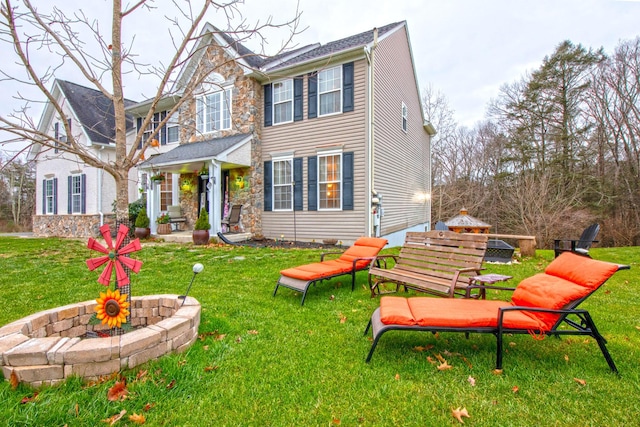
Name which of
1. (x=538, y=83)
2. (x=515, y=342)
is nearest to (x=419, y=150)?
(x=538, y=83)

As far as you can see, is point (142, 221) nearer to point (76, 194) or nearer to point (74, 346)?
point (76, 194)

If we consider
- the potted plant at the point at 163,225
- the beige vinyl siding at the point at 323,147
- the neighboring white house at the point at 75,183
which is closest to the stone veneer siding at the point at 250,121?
the beige vinyl siding at the point at 323,147

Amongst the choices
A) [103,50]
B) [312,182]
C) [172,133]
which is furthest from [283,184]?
[103,50]

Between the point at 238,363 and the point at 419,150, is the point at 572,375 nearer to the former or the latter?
the point at 238,363

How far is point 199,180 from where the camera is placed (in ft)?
41.1

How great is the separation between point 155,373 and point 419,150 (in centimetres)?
1506

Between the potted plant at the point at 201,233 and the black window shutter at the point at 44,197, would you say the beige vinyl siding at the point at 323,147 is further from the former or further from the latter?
the black window shutter at the point at 44,197

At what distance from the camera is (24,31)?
2975 millimetres

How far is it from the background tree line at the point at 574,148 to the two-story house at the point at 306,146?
8.82 meters

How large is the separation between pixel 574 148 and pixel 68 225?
88.7ft

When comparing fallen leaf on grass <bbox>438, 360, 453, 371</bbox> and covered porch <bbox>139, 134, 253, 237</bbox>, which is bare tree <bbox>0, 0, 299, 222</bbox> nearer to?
fallen leaf on grass <bbox>438, 360, 453, 371</bbox>

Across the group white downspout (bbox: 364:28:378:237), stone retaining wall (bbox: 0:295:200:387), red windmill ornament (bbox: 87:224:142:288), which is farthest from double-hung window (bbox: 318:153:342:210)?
red windmill ornament (bbox: 87:224:142:288)

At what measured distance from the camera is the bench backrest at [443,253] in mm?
4125

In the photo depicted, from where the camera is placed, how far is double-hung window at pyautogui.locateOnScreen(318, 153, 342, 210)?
32.8 ft
